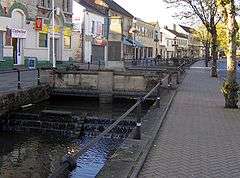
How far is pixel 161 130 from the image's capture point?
39.3ft

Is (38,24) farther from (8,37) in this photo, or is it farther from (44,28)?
(8,37)

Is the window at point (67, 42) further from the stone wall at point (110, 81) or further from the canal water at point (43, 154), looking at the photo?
the canal water at point (43, 154)

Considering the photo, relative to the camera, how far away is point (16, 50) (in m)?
35.2

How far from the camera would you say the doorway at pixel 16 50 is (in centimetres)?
3494

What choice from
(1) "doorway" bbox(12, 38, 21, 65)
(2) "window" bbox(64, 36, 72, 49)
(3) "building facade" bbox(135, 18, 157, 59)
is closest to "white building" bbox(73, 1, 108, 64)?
(2) "window" bbox(64, 36, 72, 49)

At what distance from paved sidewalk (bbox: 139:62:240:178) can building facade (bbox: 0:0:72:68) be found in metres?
19.7

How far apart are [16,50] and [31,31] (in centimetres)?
248

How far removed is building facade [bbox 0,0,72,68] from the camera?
33.2 meters

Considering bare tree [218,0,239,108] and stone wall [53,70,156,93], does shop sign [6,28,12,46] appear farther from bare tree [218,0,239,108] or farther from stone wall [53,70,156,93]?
bare tree [218,0,239,108]

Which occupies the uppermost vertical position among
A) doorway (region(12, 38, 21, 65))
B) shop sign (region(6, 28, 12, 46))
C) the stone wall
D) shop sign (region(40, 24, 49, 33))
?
shop sign (region(40, 24, 49, 33))

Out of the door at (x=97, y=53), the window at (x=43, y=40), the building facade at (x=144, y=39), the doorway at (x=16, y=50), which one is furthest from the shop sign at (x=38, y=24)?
the building facade at (x=144, y=39)

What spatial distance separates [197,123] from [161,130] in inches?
72.6

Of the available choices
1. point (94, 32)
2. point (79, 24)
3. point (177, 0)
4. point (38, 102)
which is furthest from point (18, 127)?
point (94, 32)

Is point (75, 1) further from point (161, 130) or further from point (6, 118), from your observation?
point (161, 130)
